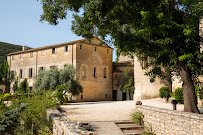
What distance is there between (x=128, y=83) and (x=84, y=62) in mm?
6430

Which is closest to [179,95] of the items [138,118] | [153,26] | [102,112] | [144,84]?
[144,84]

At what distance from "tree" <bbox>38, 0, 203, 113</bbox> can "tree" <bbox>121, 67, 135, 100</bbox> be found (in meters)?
17.3

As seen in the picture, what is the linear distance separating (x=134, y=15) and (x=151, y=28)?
5.87ft

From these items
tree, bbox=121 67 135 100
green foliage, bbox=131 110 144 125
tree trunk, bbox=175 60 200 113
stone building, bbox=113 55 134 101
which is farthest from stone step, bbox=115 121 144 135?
stone building, bbox=113 55 134 101

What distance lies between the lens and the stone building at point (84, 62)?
28453 mm

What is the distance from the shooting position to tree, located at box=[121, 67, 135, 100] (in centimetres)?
2892

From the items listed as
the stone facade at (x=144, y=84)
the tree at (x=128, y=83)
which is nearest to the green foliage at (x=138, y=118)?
the stone facade at (x=144, y=84)

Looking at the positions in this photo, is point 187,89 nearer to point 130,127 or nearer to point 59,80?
point 130,127

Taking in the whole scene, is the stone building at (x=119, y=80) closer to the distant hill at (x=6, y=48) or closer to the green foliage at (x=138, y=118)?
the green foliage at (x=138, y=118)

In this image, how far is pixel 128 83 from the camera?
96.7ft

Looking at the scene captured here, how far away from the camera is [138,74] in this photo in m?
25.0

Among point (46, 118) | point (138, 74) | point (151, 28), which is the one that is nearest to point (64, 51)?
point (138, 74)

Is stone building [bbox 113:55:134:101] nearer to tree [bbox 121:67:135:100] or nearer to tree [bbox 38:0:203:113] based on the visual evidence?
tree [bbox 121:67:135:100]

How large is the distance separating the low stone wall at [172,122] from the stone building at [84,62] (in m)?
17.7
